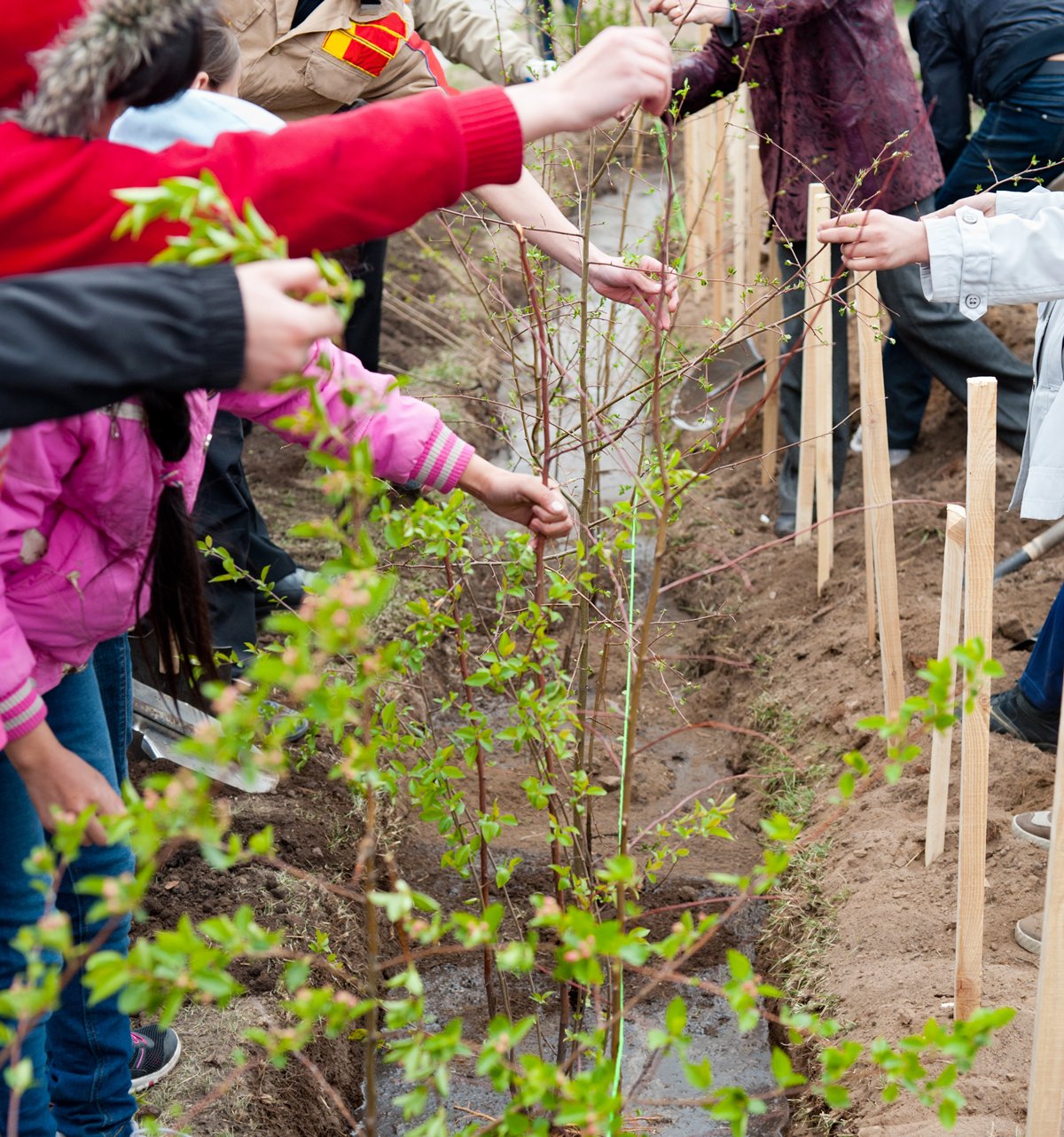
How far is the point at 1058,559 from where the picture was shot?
3355 millimetres

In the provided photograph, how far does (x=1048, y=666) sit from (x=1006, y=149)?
6.53 ft

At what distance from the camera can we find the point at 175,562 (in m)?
1.49

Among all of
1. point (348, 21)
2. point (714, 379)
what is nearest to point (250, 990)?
point (348, 21)

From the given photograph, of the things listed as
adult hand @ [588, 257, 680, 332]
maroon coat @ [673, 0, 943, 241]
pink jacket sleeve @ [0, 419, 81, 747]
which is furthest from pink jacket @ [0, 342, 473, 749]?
maroon coat @ [673, 0, 943, 241]

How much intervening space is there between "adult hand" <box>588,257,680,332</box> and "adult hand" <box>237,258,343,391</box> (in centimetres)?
84

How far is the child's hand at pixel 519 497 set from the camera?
167 centimetres

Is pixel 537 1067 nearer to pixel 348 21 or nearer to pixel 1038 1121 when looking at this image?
pixel 1038 1121

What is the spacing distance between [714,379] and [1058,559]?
5.52 feet

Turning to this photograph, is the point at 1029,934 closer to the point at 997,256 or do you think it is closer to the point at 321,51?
the point at 997,256

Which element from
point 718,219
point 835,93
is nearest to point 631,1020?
point 835,93

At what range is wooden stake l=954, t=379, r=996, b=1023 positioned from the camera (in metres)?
1.70

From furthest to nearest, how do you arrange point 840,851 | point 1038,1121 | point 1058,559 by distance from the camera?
point 1058,559 < point 840,851 < point 1038,1121

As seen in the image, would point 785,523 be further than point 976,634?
Yes

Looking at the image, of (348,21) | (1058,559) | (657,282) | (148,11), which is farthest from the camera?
(1058,559)
